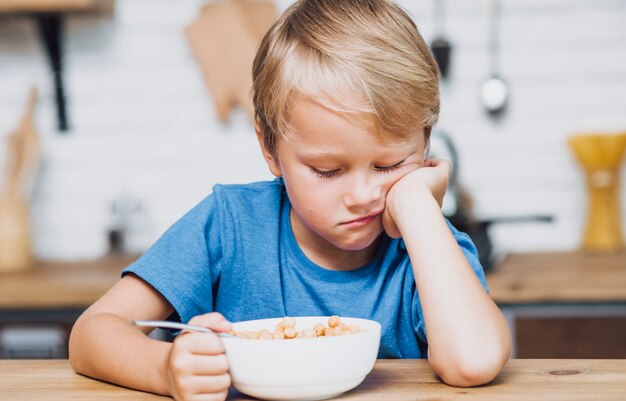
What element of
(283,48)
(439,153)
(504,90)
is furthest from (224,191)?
(504,90)

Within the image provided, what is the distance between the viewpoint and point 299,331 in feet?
3.37

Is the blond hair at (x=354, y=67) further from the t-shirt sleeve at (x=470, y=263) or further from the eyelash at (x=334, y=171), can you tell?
the t-shirt sleeve at (x=470, y=263)

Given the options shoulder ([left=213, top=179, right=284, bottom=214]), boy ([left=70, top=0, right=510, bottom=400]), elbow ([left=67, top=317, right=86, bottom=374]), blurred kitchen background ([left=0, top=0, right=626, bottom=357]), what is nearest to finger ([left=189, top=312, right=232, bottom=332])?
boy ([left=70, top=0, right=510, bottom=400])

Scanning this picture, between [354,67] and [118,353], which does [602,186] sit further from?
[118,353]

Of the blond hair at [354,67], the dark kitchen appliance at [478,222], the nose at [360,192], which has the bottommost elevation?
A: the dark kitchen appliance at [478,222]

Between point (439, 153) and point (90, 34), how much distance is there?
1.28 meters

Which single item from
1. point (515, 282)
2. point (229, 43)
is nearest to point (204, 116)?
point (229, 43)

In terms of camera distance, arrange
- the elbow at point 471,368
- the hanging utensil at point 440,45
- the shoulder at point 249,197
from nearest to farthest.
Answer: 1. the elbow at point 471,368
2. the shoulder at point 249,197
3. the hanging utensil at point 440,45

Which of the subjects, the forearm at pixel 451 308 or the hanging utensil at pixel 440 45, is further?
the hanging utensil at pixel 440 45

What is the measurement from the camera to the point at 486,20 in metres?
2.87

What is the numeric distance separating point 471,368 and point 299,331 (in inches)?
8.3

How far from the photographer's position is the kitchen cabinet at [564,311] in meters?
2.23

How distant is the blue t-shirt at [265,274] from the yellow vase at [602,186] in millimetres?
1480

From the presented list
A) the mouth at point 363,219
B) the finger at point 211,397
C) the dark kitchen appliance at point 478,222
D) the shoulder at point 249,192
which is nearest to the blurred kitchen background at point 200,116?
the dark kitchen appliance at point 478,222
